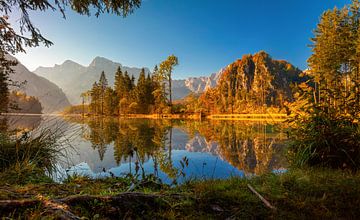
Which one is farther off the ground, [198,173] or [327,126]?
[327,126]

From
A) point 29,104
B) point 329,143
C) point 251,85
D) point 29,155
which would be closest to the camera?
point 29,155

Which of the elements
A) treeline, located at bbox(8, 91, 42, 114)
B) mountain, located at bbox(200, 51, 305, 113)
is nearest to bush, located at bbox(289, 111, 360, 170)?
mountain, located at bbox(200, 51, 305, 113)

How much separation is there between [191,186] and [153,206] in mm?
749

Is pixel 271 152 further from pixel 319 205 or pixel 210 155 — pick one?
pixel 319 205

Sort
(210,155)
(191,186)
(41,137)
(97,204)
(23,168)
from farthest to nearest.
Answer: (210,155) → (41,137) → (23,168) → (191,186) → (97,204)

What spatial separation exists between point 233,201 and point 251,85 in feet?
352

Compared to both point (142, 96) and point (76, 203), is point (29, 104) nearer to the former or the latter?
point (76, 203)

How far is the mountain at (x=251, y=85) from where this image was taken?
5028cm

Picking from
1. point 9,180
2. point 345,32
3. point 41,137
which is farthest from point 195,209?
point 345,32

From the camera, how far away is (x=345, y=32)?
89.5 ft

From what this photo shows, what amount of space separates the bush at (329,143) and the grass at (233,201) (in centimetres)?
117

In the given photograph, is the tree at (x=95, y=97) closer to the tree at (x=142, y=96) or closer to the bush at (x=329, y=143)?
the tree at (x=142, y=96)

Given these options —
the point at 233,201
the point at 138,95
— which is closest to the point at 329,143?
the point at 233,201

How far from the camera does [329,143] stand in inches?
143
